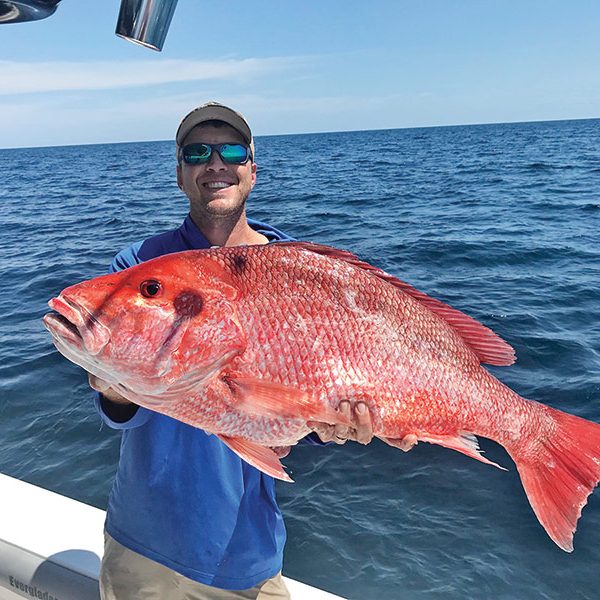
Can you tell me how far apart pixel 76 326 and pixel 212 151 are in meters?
1.37

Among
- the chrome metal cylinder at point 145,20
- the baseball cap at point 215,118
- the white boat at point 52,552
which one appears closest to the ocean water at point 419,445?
the white boat at point 52,552

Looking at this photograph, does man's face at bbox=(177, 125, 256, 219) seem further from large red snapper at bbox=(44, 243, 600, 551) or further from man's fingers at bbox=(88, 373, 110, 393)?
man's fingers at bbox=(88, 373, 110, 393)

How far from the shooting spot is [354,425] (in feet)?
6.44

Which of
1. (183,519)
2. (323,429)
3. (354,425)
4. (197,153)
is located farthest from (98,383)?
(197,153)

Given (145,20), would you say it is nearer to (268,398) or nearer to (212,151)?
(212,151)

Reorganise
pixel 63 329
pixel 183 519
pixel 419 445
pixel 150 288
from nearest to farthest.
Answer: pixel 63 329
pixel 150 288
pixel 183 519
pixel 419 445

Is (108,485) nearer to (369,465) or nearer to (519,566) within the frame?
(369,465)

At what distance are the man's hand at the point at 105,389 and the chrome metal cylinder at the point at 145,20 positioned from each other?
1.31 m

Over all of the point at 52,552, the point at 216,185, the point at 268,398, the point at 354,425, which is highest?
the point at 216,185

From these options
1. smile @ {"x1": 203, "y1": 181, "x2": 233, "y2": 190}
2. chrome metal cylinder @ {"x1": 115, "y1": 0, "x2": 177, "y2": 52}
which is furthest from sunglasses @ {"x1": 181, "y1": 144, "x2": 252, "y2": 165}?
chrome metal cylinder @ {"x1": 115, "y1": 0, "x2": 177, "y2": 52}

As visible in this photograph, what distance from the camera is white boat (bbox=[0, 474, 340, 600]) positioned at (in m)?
2.96

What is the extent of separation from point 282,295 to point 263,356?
0.24m

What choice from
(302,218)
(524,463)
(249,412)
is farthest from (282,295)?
(302,218)

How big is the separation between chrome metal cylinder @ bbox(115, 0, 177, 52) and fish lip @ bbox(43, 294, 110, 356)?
3.45 feet
